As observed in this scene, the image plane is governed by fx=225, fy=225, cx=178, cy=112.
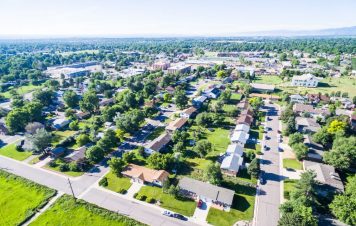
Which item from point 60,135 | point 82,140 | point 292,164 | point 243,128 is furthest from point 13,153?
point 292,164

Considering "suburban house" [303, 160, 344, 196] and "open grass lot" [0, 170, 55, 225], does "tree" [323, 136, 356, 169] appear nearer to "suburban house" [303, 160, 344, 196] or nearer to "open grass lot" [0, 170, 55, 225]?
"suburban house" [303, 160, 344, 196]

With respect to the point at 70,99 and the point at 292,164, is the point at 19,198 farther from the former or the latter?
the point at 292,164

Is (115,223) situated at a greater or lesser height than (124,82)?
lesser

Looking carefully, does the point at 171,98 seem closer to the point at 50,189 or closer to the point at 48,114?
the point at 48,114

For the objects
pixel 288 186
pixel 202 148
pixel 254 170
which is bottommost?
pixel 288 186

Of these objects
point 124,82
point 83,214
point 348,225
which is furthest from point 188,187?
point 124,82

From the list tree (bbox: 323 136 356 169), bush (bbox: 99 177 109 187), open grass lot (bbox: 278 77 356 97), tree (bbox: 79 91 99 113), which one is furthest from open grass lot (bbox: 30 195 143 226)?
open grass lot (bbox: 278 77 356 97)
